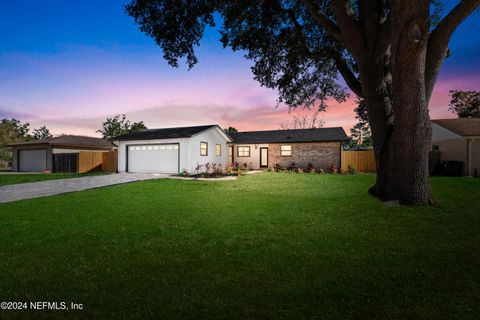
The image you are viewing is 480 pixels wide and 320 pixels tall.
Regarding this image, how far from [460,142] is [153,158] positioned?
79.9 ft

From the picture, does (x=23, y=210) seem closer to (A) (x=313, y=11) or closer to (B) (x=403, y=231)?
(B) (x=403, y=231)

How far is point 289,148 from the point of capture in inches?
906

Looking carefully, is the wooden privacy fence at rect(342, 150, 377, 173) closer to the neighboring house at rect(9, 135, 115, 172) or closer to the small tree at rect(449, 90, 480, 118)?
the neighboring house at rect(9, 135, 115, 172)

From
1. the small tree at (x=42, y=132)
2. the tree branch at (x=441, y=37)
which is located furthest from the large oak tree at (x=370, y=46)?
the small tree at (x=42, y=132)

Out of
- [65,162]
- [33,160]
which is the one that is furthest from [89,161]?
[33,160]

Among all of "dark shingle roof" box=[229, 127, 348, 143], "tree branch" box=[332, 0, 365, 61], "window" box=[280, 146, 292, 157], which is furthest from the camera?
"window" box=[280, 146, 292, 157]

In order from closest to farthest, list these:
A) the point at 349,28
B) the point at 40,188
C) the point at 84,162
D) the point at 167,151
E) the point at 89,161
→ the point at 349,28, the point at 40,188, the point at 167,151, the point at 84,162, the point at 89,161

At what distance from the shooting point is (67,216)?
6.07 meters

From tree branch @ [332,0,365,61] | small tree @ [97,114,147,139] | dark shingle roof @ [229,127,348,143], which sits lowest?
dark shingle roof @ [229,127,348,143]

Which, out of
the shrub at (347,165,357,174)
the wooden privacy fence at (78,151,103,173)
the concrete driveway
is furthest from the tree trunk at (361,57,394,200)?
the wooden privacy fence at (78,151,103,173)

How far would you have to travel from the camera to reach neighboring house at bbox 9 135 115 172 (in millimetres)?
23219

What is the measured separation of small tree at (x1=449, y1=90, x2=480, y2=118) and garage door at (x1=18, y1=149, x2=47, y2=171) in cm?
5570

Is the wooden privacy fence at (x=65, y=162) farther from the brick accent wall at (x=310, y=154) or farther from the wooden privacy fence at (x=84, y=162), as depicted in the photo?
the brick accent wall at (x=310, y=154)

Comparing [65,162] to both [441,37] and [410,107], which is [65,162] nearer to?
[410,107]
